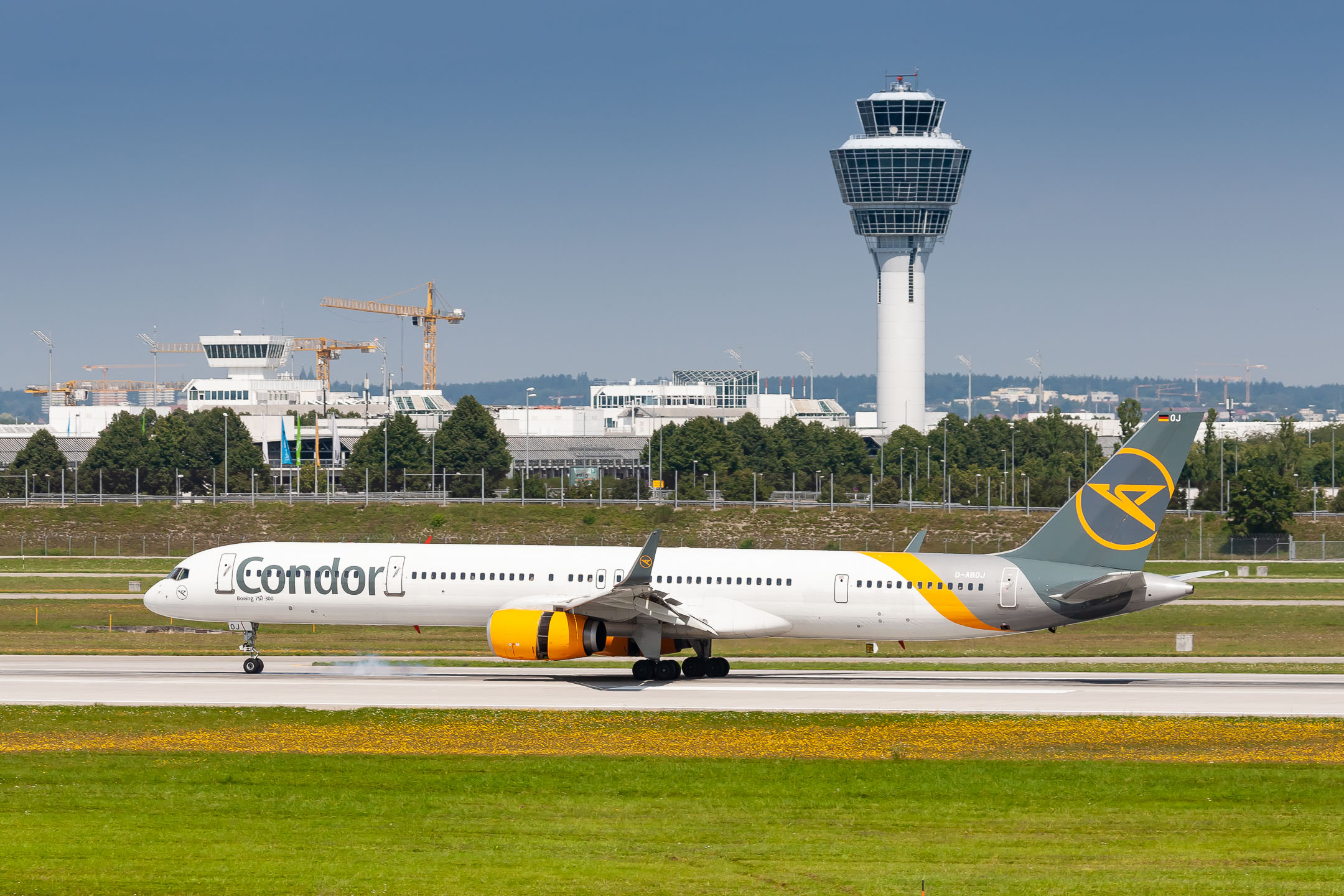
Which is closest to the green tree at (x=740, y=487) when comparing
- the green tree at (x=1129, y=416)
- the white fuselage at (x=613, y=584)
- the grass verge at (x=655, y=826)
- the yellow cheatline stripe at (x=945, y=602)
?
the green tree at (x=1129, y=416)

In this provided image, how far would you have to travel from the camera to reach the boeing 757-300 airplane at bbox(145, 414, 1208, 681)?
3944cm

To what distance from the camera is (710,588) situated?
4119 centimetres

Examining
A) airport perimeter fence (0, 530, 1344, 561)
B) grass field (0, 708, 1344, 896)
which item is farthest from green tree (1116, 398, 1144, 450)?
grass field (0, 708, 1344, 896)

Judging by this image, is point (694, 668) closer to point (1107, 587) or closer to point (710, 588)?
point (710, 588)

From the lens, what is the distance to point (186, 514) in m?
121

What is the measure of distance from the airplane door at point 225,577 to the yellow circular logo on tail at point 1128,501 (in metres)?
25.5

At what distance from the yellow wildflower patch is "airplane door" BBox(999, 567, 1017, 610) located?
6669 millimetres

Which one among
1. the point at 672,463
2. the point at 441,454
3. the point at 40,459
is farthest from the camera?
the point at 672,463

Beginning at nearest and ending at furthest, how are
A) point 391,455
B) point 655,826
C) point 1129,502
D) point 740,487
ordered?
1. point 655,826
2. point 1129,502
3. point 740,487
4. point 391,455

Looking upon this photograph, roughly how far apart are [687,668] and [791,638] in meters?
5.40

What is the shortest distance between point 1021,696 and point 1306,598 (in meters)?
41.9

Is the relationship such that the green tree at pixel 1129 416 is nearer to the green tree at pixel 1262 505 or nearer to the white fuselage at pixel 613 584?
the green tree at pixel 1262 505

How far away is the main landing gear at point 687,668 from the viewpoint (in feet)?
134

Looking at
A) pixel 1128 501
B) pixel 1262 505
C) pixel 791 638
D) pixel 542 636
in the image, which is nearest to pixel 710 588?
pixel 542 636
